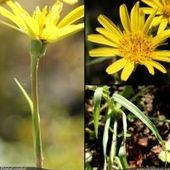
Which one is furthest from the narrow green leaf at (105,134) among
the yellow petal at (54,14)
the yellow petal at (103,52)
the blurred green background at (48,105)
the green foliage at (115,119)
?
the yellow petal at (54,14)

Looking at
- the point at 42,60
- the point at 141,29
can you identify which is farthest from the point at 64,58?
the point at 141,29

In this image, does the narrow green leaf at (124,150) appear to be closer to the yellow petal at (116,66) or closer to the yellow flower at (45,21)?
the yellow petal at (116,66)

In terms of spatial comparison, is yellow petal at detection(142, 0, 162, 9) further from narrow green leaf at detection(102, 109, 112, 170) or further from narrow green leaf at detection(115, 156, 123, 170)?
narrow green leaf at detection(115, 156, 123, 170)

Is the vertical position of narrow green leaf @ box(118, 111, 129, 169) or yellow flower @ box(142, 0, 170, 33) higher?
yellow flower @ box(142, 0, 170, 33)

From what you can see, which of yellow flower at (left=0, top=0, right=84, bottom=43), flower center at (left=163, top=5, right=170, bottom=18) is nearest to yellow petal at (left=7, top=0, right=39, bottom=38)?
yellow flower at (left=0, top=0, right=84, bottom=43)

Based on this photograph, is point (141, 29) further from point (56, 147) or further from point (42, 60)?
point (56, 147)

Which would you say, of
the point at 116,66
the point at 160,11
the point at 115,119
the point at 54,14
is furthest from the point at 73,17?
the point at 115,119
